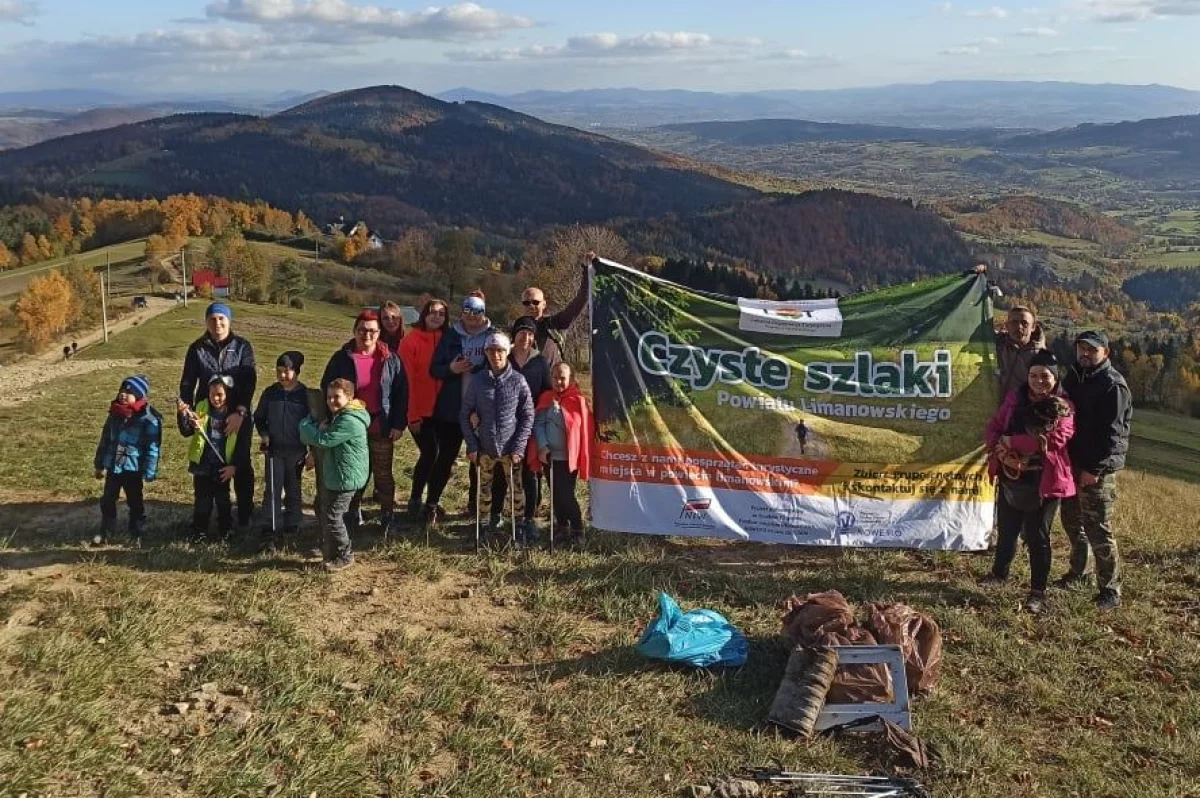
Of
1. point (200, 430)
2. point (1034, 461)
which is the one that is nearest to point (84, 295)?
point (200, 430)

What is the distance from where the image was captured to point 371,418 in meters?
7.83

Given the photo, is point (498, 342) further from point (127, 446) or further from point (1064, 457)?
point (1064, 457)

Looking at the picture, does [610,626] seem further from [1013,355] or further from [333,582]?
[1013,355]

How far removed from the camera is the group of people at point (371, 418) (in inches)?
302

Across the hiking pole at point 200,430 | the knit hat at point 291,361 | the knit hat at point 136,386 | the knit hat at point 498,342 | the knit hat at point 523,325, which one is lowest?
the hiking pole at point 200,430

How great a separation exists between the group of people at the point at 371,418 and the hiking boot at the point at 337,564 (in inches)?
0.5

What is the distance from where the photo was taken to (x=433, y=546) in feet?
26.7

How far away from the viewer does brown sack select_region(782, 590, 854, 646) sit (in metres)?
5.98

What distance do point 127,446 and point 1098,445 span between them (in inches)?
339

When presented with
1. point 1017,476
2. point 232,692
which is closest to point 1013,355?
point 1017,476

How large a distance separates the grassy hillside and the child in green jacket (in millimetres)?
404

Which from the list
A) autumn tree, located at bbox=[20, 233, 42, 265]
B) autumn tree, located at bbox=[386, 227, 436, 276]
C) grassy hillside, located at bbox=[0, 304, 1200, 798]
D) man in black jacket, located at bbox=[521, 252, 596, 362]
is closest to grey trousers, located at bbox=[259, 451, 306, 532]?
grassy hillside, located at bbox=[0, 304, 1200, 798]

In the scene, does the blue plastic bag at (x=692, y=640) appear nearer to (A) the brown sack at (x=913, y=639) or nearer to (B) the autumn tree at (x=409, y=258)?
(A) the brown sack at (x=913, y=639)

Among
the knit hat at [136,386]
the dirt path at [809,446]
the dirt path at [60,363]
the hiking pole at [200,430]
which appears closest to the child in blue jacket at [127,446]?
the knit hat at [136,386]
